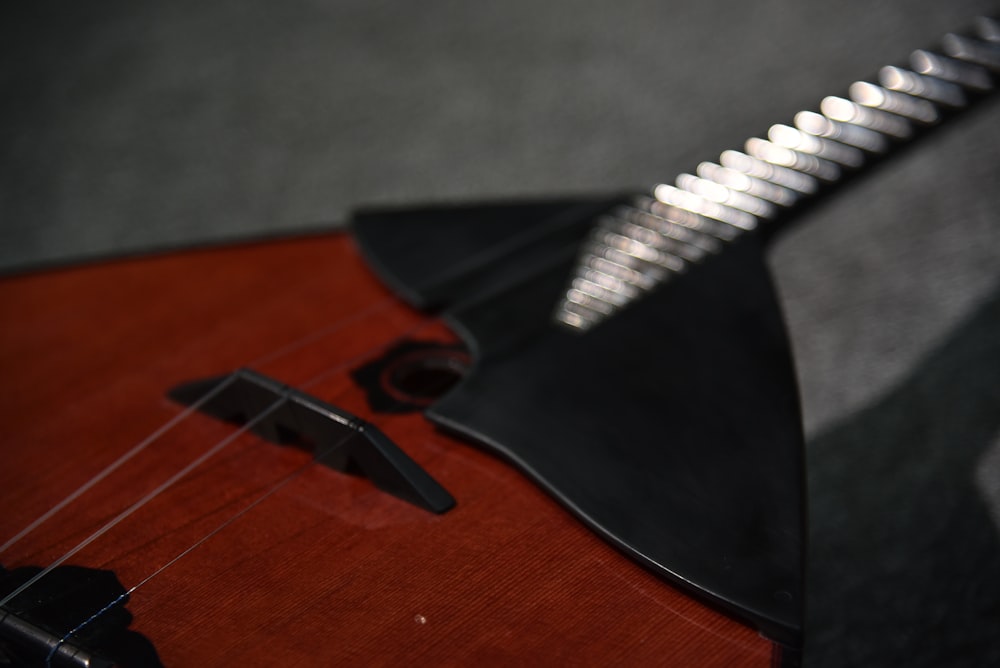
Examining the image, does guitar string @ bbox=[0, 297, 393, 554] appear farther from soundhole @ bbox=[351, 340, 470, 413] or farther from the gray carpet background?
the gray carpet background

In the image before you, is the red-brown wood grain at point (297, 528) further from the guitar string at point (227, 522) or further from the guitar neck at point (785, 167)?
the guitar neck at point (785, 167)

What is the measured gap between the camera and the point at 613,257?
0.71 metres

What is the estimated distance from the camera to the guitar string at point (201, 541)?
1.46 ft

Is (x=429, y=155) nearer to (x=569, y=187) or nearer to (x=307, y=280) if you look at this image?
(x=569, y=187)

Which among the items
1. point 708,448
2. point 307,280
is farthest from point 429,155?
point 708,448

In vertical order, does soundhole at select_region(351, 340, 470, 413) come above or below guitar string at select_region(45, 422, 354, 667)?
above

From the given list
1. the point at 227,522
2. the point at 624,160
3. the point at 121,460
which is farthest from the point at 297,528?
the point at 624,160

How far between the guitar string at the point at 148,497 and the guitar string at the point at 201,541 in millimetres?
32

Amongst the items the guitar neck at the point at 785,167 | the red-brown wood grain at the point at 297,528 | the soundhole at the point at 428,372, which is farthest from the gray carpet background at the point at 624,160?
the soundhole at the point at 428,372

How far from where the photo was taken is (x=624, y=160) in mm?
1259

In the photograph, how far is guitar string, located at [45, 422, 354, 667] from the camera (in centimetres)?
44

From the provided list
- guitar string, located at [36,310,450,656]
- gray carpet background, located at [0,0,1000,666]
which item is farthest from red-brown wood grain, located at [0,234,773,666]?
gray carpet background, located at [0,0,1000,666]

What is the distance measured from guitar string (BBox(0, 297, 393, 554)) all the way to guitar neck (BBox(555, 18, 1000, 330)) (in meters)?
0.16

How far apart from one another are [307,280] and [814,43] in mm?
967
